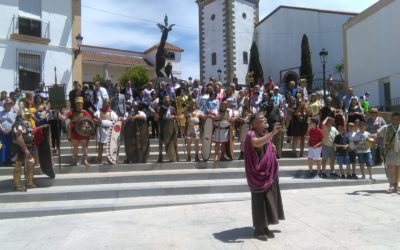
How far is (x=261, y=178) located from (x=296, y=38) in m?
38.5

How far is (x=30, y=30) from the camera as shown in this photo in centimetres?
2386

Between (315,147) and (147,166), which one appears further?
(147,166)

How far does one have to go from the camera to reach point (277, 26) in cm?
4366

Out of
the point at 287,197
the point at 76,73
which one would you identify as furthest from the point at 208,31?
the point at 287,197

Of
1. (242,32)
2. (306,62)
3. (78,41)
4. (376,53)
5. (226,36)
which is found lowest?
(376,53)

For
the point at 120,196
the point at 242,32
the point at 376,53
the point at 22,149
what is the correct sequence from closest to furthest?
1. the point at 22,149
2. the point at 120,196
3. the point at 376,53
4. the point at 242,32

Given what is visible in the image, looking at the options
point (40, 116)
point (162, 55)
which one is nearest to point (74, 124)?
point (40, 116)

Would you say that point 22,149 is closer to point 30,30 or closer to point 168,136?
point 168,136

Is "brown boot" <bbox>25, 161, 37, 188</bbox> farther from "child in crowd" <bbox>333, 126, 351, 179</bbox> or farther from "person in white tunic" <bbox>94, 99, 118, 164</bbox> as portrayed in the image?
"child in crowd" <bbox>333, 126, 351, 179</bbox>

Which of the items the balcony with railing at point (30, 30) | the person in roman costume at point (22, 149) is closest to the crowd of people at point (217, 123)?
the person in roman costume at point (22, 149)

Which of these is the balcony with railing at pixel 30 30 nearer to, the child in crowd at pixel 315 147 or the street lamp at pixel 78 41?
the street lamp at pixel 78 41

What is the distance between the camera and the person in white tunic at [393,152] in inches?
347

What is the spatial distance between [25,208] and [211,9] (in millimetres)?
43164

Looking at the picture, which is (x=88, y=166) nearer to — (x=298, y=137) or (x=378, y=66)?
(x=298, y=137)
